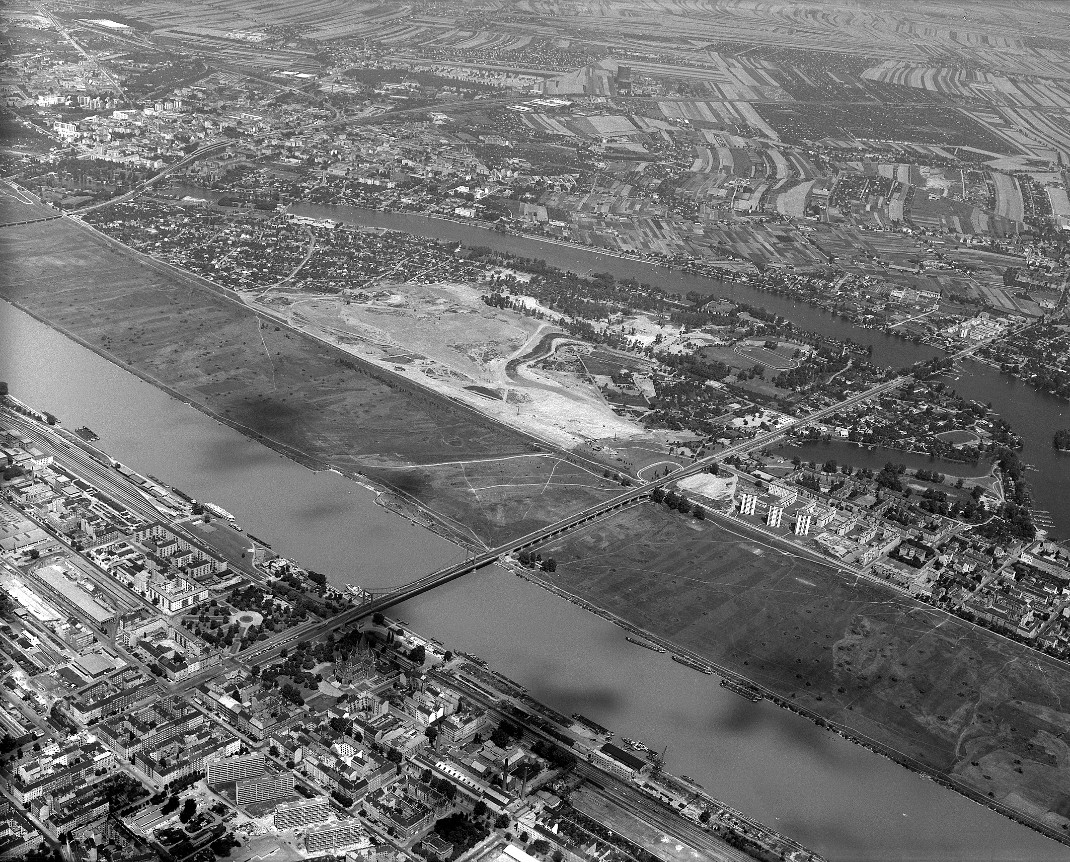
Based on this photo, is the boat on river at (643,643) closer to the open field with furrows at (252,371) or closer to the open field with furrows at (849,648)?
the open field with furrows at (849,648)

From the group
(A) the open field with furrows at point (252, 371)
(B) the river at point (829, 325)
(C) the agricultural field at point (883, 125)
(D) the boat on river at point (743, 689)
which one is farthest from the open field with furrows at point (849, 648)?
(C) the agricultural field at point (883, 125)

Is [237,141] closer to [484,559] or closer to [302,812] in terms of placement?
[484,559]

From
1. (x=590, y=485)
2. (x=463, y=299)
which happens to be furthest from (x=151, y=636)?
(x=463, y=299)

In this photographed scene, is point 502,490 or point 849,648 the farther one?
point 502,490

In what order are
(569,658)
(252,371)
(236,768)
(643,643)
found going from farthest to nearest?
(252,371)
(643,643)
(569,658)
(236,768)

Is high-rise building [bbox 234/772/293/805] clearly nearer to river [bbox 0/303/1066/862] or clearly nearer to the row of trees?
river [bbox 0/303/1066/862]

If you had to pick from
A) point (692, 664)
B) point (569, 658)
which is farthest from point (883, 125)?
point (569, 658)

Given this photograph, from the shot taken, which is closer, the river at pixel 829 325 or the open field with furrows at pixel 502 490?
the open field with furrows at pixel 502 490

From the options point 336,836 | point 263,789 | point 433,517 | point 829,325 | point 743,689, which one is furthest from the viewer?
point 829,325
